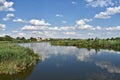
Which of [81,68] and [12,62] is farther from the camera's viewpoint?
[81,68]

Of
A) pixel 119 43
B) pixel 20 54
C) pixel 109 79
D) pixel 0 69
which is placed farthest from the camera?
pixel 119 43

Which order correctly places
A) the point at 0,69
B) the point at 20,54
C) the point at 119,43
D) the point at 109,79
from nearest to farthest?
the point at 109,79 < the point at 0,69 < the point at 20,54 < the point at 119,43

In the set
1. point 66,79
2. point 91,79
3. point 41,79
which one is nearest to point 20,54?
point 41,79

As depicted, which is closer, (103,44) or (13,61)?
(13,61)

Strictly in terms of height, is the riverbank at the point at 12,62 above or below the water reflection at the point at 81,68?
above

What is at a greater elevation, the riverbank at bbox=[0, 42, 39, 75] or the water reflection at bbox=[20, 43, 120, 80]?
the riverbank at bbox=[0, 42, 39, 75]

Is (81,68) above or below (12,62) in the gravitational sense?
below

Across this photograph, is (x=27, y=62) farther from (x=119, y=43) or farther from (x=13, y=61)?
(x=119, y=43)

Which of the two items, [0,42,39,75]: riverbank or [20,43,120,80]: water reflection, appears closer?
[20,43,120,80]: water reflection

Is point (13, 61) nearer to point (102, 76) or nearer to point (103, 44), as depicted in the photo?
point (102, 76)

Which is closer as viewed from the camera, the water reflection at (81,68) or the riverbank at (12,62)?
the water reflection at (81,68)

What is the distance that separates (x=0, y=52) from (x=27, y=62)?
160 inches

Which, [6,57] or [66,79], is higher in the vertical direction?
[6,57]

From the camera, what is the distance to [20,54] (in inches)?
946
